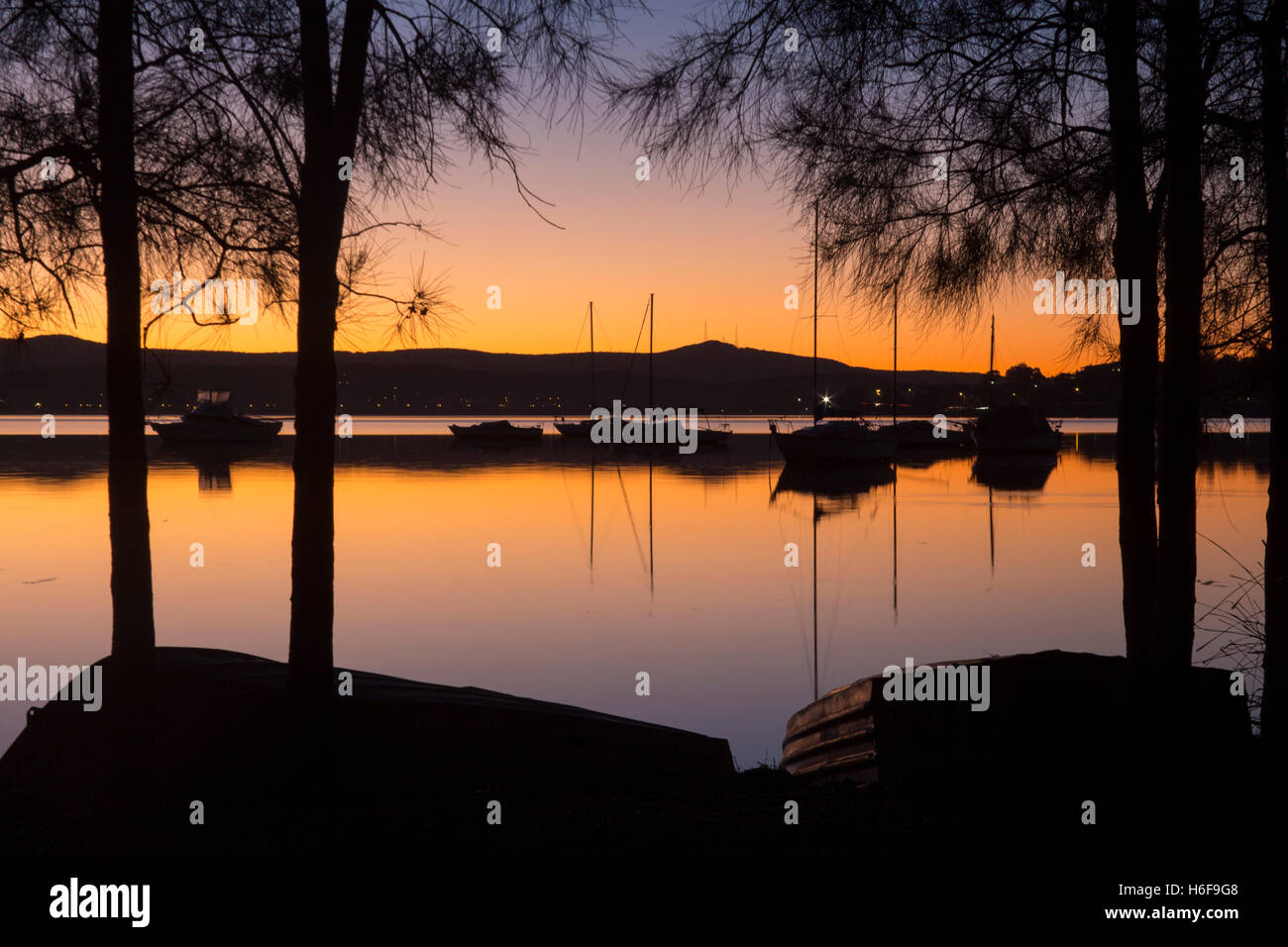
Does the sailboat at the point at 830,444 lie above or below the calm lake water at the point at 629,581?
above

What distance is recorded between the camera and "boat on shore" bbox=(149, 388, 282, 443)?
84.4m

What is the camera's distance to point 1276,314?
7555 mm

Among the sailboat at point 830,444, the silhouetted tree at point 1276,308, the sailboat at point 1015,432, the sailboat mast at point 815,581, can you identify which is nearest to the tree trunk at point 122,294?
the silhouetted tree at point 1276,308

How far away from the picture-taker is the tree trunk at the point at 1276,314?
7188 millimetres

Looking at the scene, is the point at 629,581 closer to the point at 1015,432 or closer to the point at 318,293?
the point at 318,293

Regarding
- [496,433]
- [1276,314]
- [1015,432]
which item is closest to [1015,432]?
[1015,432]

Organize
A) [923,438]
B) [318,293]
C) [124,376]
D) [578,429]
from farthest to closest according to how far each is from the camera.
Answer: [578,429]
[923,438]
[318,293]
[124,376]

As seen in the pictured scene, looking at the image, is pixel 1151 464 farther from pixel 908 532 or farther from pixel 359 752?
pixel 908 532

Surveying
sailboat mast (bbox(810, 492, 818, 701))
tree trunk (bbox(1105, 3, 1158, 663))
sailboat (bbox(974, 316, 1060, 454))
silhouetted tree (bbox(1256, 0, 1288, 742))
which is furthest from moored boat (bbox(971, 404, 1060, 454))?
tree trunk (bbox(1105, 3, 1158, 663))

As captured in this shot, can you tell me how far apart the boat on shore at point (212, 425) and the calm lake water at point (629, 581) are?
39.1 m

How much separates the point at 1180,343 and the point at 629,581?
16.6 m

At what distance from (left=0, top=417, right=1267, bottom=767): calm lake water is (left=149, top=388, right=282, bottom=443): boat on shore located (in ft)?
128

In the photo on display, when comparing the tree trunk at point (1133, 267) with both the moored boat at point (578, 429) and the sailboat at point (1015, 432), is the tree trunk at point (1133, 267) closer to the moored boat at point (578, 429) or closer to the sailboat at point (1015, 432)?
the sailboat at point (1015, 432)

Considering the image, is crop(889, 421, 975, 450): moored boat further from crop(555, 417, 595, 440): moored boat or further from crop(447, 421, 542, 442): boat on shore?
crop(447, 421, 542, 442): boat on shore
